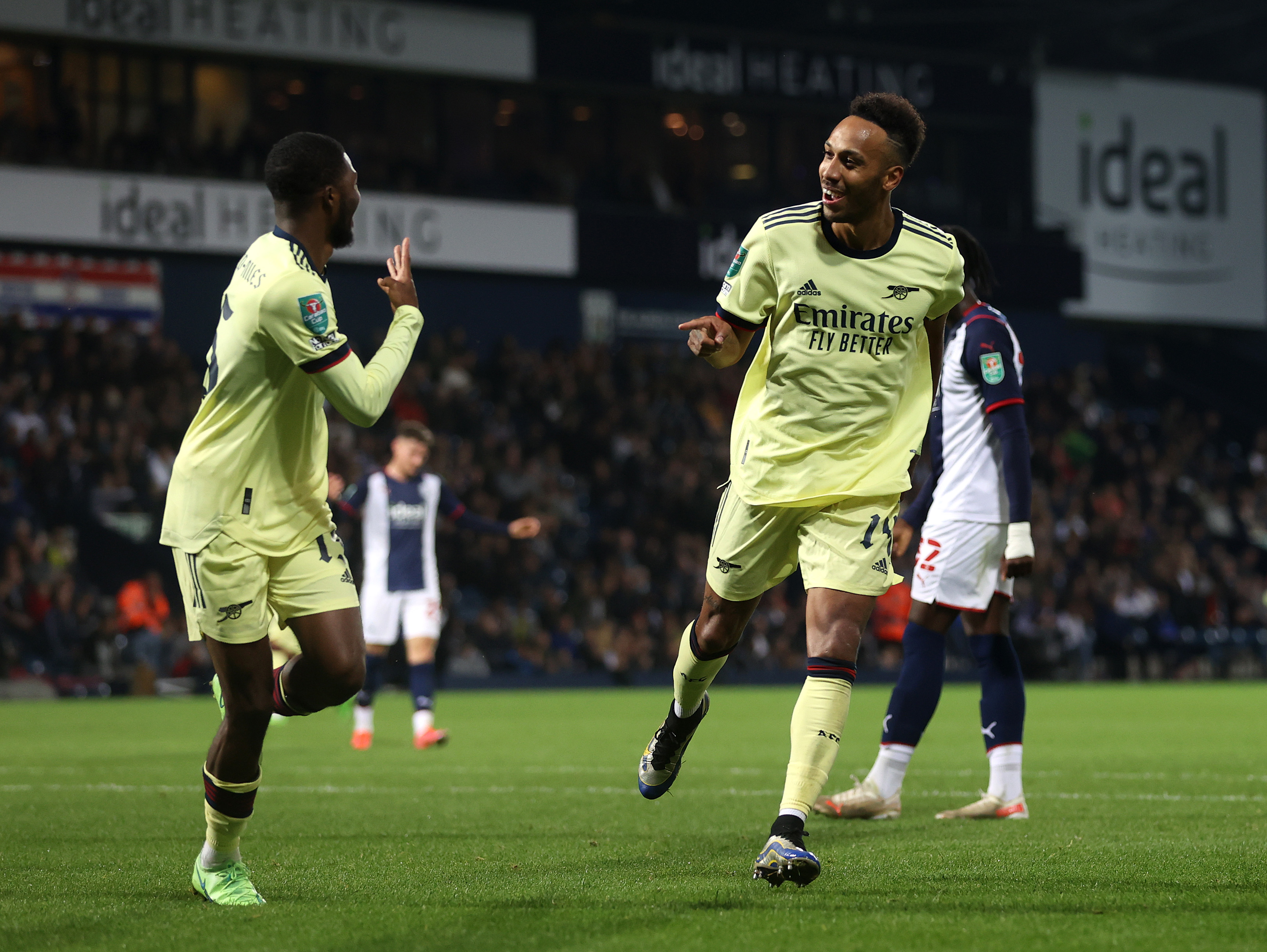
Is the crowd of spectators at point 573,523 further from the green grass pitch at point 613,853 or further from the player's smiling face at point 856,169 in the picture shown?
the player's smiling face at point 856,169

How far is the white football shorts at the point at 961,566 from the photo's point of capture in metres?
6.78

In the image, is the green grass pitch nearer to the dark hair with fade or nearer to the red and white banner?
the dark hair with fade

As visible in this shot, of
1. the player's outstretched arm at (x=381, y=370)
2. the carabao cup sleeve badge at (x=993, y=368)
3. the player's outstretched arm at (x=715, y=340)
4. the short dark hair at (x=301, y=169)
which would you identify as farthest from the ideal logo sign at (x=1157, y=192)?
the short dark hair at (x=301, y=169)

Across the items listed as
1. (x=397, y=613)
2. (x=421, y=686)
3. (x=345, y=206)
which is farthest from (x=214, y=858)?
(x=397, y=613)

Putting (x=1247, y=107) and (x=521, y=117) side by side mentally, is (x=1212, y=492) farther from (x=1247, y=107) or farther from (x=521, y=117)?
(x=521, y=117)

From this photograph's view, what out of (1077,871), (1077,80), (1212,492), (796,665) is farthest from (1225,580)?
(1077,871)

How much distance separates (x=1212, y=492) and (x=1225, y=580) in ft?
12.4

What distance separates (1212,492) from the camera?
30906 mm

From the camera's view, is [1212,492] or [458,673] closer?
[458,673]

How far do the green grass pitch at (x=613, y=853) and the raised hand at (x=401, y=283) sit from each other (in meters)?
1.85

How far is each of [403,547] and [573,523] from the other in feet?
41.7

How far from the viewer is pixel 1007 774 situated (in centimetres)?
685

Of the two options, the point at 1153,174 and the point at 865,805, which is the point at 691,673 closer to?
the point at 865,805

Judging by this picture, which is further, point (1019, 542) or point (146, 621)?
point (146, 621)
